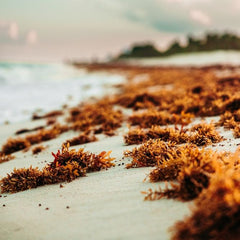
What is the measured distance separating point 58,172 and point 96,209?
938 mm

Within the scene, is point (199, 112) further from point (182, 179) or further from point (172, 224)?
point (172, 224)

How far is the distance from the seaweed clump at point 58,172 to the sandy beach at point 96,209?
0.26 feet

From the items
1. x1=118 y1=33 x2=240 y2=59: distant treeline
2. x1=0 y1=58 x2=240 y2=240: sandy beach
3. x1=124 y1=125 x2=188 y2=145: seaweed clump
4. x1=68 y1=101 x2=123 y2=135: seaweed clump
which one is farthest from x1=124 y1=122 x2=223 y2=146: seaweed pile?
x1=118 y1=33 x2=240 y2=59: distant treeline

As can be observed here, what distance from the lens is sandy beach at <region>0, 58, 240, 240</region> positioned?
70.5 inches

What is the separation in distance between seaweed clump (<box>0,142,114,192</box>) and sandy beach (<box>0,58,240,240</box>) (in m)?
0.08

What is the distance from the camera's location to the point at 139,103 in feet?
23.1

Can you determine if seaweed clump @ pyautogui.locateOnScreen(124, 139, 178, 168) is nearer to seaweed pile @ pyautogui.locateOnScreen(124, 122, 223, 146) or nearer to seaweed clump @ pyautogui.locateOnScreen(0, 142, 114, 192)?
seaweed clump @ pyautogui.locateOnScreen(0, 142, 114, 192)

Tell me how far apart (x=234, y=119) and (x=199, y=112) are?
1.16 m

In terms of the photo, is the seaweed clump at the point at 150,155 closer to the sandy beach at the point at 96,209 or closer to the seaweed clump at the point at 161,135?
the sandy beach at the point at 96,209

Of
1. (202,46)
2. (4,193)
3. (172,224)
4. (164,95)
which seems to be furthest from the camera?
(202,46)

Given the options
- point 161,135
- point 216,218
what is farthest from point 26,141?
point 216,218

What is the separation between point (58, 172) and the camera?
2873 millimetres

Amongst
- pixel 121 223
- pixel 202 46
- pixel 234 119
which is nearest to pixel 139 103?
pixel 234 119

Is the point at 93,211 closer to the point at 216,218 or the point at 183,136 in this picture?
the point at 216,218
